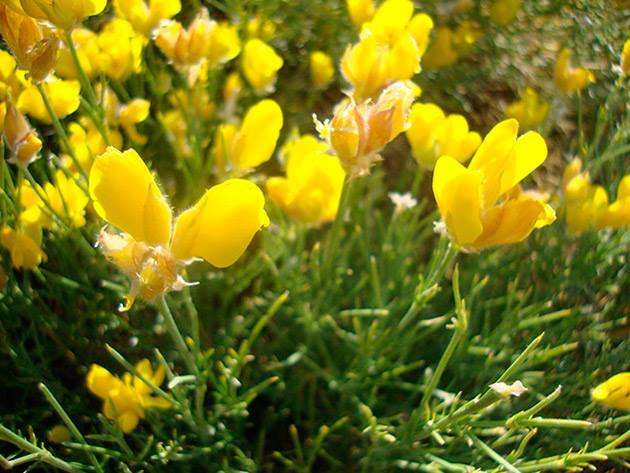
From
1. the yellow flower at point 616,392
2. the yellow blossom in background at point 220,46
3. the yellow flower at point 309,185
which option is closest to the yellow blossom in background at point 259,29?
the yellow blossom in background at point 220,46

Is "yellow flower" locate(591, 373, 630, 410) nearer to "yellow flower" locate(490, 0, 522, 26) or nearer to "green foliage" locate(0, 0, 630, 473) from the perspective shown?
"green foliage" locate(0, 0, 630, 473)

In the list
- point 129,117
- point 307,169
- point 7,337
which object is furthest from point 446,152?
point 7,337

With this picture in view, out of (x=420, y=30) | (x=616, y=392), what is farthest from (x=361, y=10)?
(x=616, y=392)

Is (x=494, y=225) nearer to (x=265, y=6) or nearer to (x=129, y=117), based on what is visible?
(x=129, y=117)

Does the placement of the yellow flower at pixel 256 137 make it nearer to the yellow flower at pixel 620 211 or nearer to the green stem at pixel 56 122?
the green stem at pixel 56 122

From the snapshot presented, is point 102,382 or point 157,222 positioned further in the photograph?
point 102,382

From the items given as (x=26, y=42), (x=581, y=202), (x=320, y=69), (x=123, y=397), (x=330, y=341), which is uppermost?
(x=26, y=42)

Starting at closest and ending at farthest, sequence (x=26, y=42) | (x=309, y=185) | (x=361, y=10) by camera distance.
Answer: (x=26, y=42)
(x=309, y=185)
(x=361, y=10)

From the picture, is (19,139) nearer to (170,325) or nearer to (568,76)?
(170,325)
